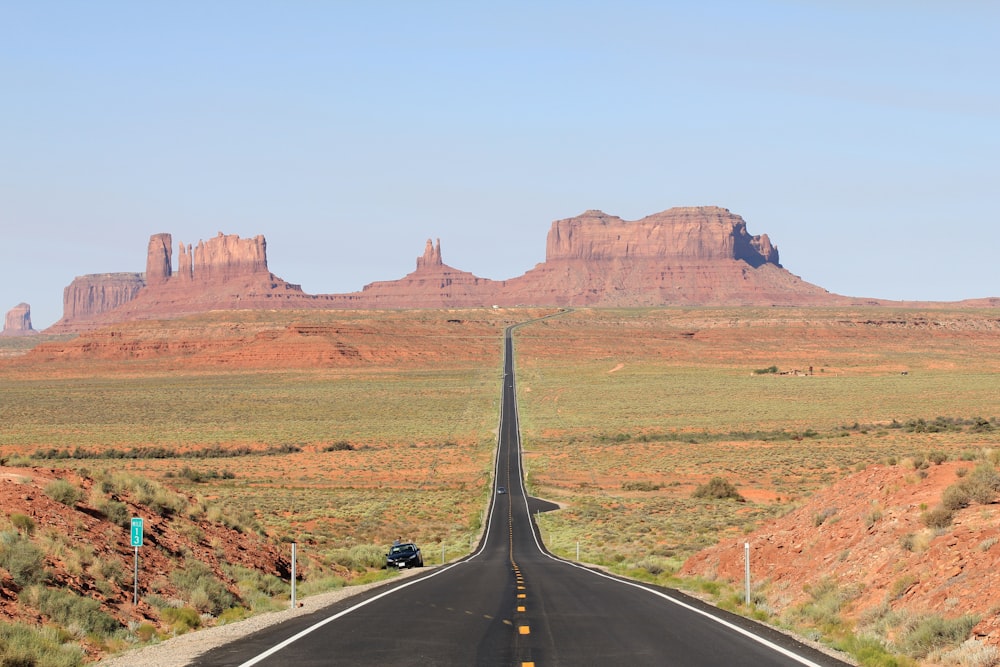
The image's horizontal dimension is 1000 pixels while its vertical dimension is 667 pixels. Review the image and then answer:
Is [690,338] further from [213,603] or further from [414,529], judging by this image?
[213,603]

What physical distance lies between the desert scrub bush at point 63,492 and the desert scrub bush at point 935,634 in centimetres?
1402

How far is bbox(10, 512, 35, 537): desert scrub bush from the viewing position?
1625cm

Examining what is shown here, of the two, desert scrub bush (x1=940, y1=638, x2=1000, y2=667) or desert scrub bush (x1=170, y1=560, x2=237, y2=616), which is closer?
desert scrub bush (x1=940, y1=638, x2=1000, y2=667)

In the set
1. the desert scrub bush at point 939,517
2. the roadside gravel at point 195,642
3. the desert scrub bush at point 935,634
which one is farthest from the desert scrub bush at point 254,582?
the desert scrub bush at point 935,634

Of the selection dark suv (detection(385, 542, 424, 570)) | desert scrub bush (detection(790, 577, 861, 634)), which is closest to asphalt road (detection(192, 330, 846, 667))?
desert scrub bush (detection(790, 577, 861, 634))

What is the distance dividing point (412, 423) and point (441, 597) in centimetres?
7657

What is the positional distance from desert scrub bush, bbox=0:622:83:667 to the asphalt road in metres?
1.49

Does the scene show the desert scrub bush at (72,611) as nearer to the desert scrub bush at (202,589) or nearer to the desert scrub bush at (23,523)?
the desert scrub bush at (23,523)

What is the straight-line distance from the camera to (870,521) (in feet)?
56.6

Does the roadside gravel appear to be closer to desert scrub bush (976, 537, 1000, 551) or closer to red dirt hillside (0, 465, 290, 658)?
red dirt hillside (0, 465, 290, 658)

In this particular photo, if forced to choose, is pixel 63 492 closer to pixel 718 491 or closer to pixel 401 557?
pixel 401 557

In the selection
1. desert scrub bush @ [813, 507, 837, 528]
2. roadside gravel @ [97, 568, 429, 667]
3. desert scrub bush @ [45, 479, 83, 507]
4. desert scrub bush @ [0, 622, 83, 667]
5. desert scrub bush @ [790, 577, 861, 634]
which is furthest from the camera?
desert scrub bush @ [813, 507, 837, 528]

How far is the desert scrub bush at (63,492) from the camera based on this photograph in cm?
1870

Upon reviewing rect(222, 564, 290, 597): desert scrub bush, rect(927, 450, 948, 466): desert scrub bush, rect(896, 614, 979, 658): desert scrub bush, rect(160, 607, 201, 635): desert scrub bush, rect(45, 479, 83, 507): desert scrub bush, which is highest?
rect(927, 450, 948, 466): desert scrub bush
